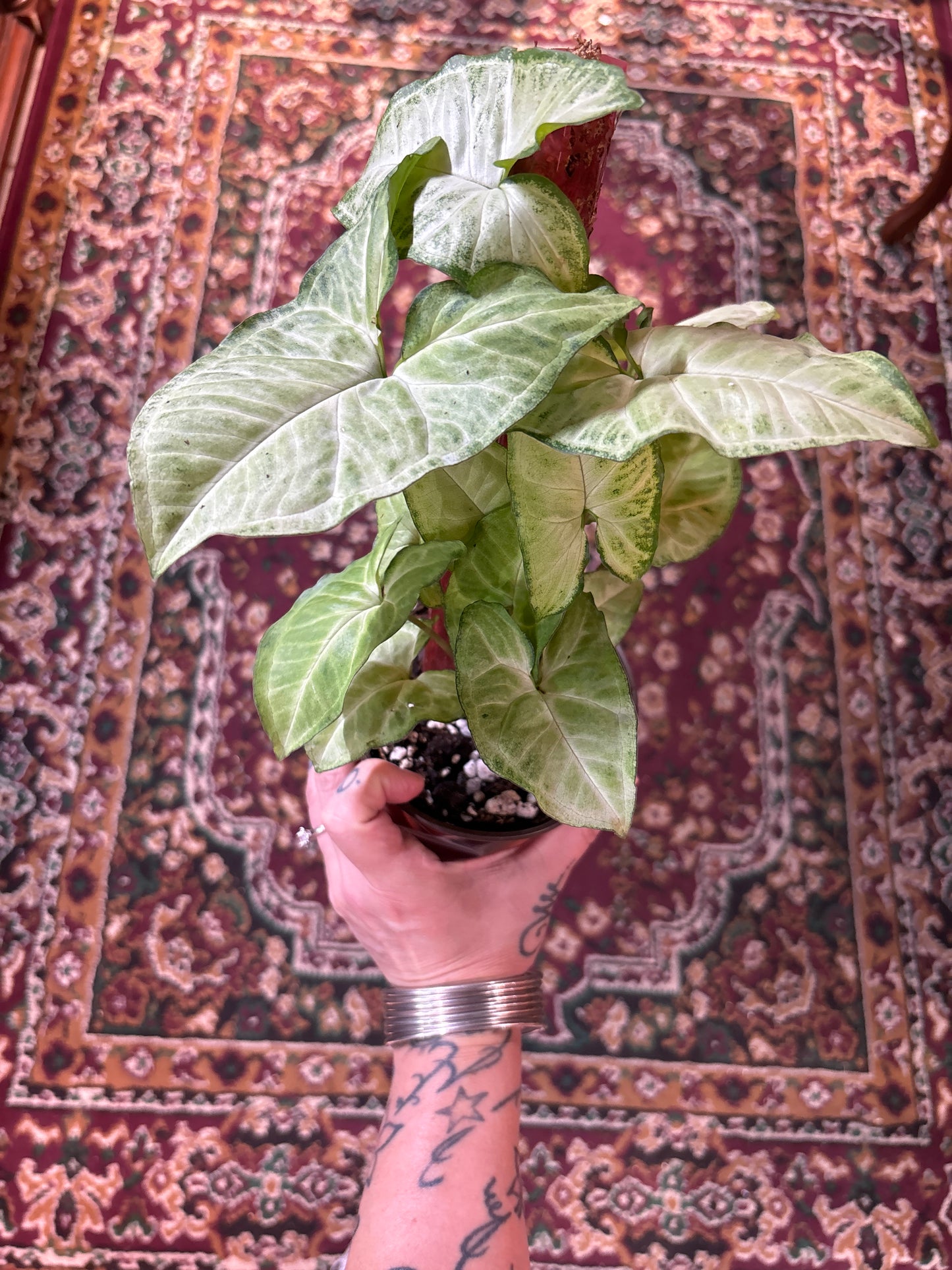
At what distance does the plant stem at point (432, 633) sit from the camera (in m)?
0.66

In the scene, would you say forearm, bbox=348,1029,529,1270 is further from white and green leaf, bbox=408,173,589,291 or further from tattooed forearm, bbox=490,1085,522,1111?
white and green leaf, bbox=408,173,589,291

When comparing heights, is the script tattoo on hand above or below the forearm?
above

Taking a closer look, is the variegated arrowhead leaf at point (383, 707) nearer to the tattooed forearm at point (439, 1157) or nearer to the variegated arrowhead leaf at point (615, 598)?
the variegated arrowhead leaf at point (615, 598)

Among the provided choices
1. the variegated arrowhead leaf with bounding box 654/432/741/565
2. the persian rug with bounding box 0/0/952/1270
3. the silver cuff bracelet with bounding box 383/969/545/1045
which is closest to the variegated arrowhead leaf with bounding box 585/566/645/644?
the variegated arrowhead leaf with bounding box 654/432/741/565

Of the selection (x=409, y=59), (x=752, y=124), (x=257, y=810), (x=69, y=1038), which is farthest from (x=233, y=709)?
(x=752, y=124)

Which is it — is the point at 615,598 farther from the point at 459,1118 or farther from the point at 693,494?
the point at 459,1118

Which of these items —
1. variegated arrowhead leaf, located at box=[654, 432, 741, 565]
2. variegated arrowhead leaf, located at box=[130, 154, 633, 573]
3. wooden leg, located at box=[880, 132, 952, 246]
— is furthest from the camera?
wooden leg, located at box=[880, 132, 952, 246]

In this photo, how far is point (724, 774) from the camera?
121cm

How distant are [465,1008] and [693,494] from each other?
0.44 meters

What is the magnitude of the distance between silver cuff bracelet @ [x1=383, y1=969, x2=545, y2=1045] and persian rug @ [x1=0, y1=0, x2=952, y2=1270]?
36cm

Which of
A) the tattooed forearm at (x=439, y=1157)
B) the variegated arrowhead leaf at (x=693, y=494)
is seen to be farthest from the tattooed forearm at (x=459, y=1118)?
the variegated arrowhead leaf at (x=693, y=494)

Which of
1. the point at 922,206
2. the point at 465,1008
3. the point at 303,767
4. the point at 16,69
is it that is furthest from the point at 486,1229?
the point at 16,69

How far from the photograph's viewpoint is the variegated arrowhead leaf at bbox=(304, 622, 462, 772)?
0.63 m

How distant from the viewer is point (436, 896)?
0.73m
